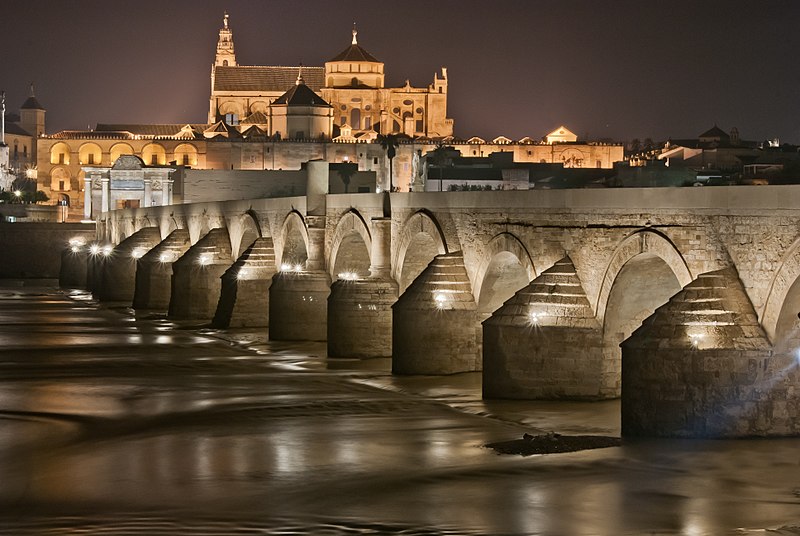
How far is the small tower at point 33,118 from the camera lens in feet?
551

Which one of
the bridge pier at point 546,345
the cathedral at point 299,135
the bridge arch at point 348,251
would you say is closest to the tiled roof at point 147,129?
the cathedral at point 299,135

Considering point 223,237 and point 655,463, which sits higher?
point 223,237

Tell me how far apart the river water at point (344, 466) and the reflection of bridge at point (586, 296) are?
66cm

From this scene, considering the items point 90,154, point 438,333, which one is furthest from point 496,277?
point 90,154

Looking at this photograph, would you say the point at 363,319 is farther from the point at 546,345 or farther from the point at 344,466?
the point at 344,466

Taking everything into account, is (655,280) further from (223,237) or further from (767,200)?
(223,237)

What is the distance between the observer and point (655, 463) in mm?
18234

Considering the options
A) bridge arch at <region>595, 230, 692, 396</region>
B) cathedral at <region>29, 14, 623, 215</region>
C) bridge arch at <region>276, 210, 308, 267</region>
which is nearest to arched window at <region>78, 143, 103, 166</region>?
cathedral at <region>29, 14, 623, 215</region>

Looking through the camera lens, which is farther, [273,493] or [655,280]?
[655,280]

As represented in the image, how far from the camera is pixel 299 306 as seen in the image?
121 feet

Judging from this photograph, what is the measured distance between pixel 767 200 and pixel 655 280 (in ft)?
14.8

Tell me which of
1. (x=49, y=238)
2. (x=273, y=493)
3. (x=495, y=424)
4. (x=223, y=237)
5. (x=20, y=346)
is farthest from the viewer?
(x=49, y=238)

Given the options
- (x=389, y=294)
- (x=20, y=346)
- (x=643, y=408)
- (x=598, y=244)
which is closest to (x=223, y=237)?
(x=20, y=346)

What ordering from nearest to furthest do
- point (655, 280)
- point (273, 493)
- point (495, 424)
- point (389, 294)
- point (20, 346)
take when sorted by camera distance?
point (273, 493)
point (495, 424)
point (655, 280)
point (389, 294)
point (20, 346)
